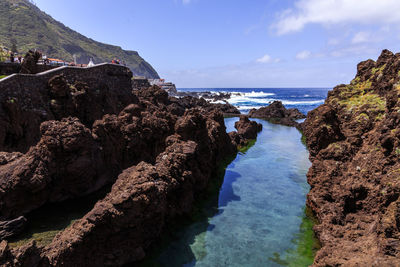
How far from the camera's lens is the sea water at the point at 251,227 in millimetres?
9477

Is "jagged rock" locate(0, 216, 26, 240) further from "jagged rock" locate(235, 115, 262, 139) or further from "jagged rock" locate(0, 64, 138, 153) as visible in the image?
"jagged rock" locate(235, 115, 262, 139)

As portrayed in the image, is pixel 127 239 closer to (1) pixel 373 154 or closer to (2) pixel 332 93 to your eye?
(1) pixel 373 154

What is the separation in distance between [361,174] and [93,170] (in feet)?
44.5

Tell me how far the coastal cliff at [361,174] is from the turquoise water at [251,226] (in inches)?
51.6

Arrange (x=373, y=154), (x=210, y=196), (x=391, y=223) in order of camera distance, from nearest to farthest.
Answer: (x=391, y=223)
(x=373, y=154)
(x=210, y=196)

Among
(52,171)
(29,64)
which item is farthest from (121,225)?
(29,64)

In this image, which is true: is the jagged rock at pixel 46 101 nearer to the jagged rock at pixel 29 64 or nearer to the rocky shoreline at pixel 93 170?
the rocky shoreline at pixel 93 170

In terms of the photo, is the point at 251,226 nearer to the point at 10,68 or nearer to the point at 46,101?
the point at 46,101

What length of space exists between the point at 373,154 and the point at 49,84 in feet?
72.2

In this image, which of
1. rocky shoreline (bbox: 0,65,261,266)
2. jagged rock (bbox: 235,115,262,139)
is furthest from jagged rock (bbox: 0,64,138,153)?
jagged rock (bbox: 235,115,262,139)

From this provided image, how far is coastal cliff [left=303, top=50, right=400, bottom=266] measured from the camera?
667cm

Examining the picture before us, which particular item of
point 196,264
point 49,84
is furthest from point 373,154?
point 49,84

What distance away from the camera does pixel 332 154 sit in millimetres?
13031

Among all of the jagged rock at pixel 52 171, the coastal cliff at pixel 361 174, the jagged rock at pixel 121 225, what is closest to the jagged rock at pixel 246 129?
the coastal cliff at pixel 361 174
